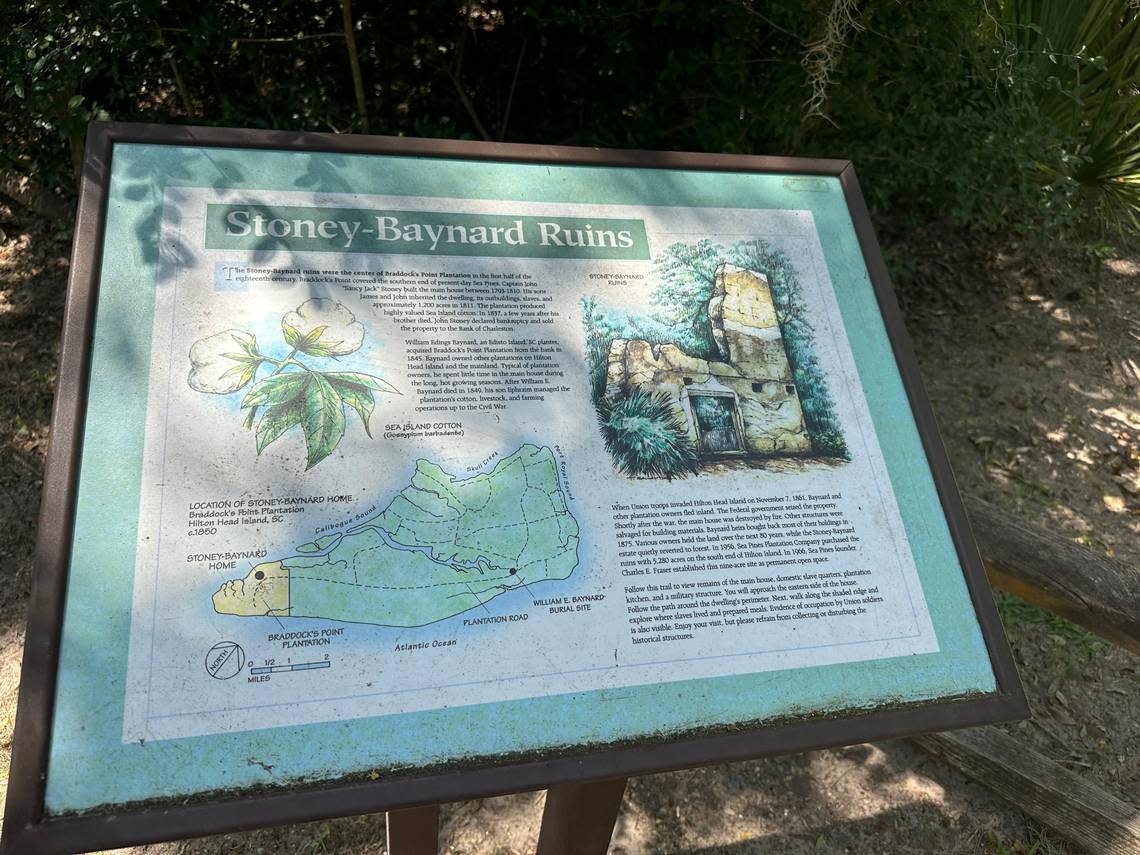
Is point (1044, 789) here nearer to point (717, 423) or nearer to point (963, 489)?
point (963, 489)

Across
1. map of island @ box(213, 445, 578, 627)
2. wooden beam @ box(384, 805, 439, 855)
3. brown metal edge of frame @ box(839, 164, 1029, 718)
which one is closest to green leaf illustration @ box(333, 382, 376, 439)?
map of island @ box(213, 445, 578, 627)

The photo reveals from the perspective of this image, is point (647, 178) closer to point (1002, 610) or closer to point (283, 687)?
point (283, 687)

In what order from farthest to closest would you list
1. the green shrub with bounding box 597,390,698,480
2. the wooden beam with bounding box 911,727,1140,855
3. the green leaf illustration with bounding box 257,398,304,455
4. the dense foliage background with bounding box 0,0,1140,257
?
1. the dense foliage background with bounding box 0,0,1140,257
2. the wooden beam with bounding box 911,727,1140,855
3. the green shrub with bounding box 597,390,698,480
4. the green leaf illustration with bounding box 257,398,304,455

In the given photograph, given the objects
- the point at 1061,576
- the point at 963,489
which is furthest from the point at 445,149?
the point at 963,489

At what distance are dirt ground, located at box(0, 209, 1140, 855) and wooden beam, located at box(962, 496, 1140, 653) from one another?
899mm

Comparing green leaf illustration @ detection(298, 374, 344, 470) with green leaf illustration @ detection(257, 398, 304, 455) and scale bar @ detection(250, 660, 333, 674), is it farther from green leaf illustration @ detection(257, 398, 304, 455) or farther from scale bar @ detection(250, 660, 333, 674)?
scale bar @ detection(250, 660, 333, 674)

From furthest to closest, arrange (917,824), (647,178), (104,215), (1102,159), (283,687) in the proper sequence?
(1102,159) < (917,824) < (647,178) < (104,215) < (283,687)

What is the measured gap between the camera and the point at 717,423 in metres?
1.70

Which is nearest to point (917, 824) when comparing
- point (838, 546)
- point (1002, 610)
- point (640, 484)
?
point (1002, 610)

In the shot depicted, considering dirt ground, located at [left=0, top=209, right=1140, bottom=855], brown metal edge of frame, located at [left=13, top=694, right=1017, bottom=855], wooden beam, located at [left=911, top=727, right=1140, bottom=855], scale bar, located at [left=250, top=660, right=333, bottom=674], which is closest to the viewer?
brown metal edge of frame, located at [left=13, top=694, right=1017, bottom=855]

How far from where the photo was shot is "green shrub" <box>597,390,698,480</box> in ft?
5.30

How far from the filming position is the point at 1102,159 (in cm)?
390

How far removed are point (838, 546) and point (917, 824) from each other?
5.51 feet

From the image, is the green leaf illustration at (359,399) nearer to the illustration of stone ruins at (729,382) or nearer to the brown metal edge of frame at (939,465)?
the illustration of stone ruins at (729,382)
